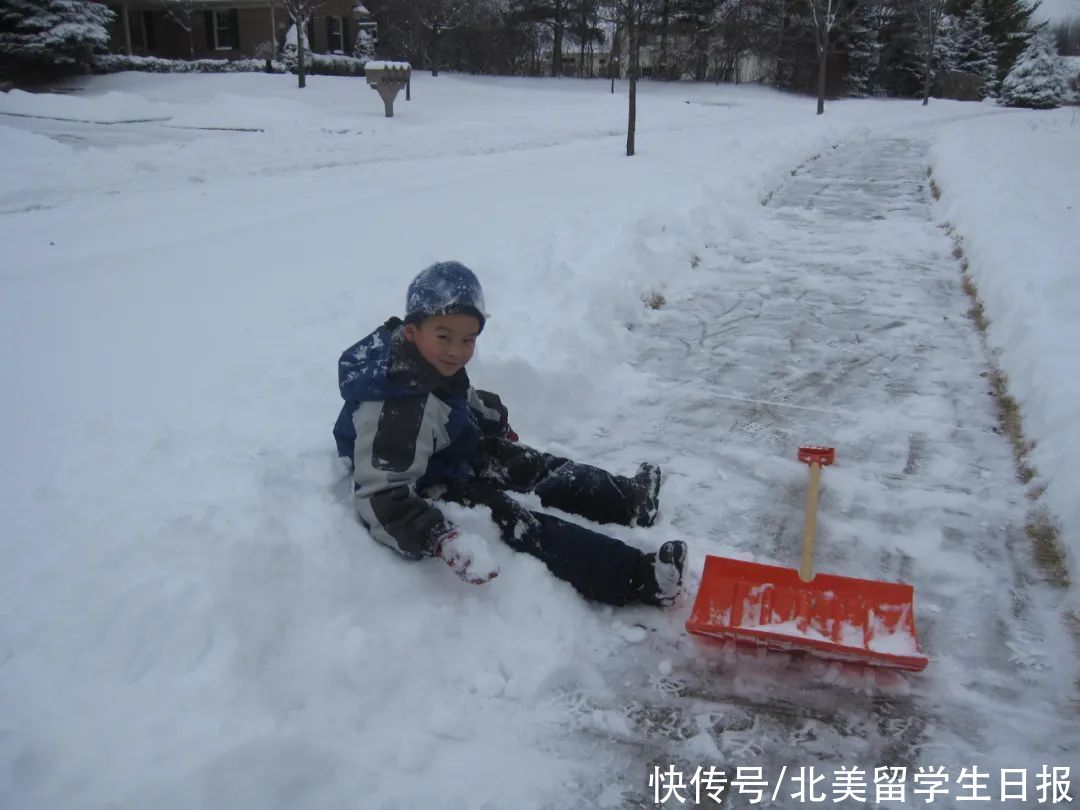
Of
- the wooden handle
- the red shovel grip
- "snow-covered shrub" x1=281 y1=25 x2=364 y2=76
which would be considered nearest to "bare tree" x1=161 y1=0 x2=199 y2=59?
"snow-covered shrub" x1=281 y1=25 x2=364 y2=76

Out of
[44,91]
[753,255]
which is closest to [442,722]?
[753,255]

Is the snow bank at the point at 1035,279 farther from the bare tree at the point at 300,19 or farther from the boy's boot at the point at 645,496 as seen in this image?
the bare tree at the point at 300,19

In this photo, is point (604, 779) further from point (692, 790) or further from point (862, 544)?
point (862, 544)

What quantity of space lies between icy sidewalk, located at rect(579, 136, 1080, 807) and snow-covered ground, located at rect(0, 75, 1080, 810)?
0.04 feet

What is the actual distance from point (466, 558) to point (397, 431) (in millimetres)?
437

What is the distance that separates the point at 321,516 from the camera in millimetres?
2633

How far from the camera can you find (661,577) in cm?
266

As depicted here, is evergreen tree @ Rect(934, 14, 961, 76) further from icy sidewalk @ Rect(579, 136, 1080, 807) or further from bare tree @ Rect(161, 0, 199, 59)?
icy sidewalk @ Rect(579, 136, 1080, 807)

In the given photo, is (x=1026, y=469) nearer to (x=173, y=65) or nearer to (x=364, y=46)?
(x=173, y=65)

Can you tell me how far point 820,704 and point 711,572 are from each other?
515 millimetres

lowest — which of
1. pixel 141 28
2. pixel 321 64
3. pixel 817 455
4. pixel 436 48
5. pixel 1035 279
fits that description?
pixel 817 455

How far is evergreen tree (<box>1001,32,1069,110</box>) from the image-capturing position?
105 ft

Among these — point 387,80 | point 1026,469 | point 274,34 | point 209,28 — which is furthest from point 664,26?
point 1026,469

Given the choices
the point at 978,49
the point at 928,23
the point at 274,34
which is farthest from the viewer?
the point at 978,49
